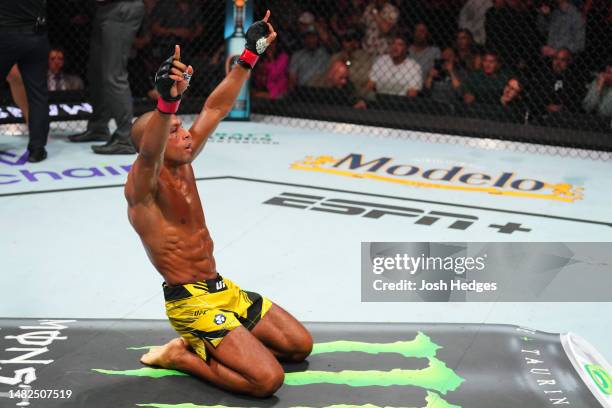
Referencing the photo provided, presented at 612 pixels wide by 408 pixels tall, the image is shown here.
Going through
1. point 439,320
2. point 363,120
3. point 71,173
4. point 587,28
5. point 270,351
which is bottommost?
point 270,351

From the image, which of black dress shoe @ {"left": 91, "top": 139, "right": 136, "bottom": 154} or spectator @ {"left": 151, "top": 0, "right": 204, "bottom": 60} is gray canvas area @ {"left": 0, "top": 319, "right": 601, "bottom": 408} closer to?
black dress shoe @ {"left": 91, "top": 139, "right": 136, "bottom": 154}

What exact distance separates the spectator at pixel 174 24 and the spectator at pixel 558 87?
258cm

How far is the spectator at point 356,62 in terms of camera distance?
6898mm

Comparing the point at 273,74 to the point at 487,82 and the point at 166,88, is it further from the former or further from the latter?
the point at 166,88

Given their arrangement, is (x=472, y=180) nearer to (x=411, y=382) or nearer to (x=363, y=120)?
(x=363, y=120)

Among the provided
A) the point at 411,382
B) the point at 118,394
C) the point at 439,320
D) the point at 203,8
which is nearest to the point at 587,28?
the point at 203,8

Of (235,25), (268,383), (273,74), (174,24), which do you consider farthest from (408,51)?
(268,383)

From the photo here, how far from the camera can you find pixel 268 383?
2.75 metres

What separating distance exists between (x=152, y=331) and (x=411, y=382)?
0.97 meters

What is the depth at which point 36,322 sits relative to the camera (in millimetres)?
3307

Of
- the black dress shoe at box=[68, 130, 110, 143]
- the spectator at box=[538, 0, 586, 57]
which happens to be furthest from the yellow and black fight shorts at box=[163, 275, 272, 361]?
the spectator at box=[538, 0, 586, 57]

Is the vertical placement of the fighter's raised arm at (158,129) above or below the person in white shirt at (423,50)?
below

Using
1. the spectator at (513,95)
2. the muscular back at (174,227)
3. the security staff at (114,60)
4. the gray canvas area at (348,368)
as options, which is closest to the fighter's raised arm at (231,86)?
the muscular back at (174,227)

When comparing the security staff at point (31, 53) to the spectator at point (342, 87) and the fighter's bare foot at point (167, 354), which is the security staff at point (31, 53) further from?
the fighter's bare foot at point (167, 354)
